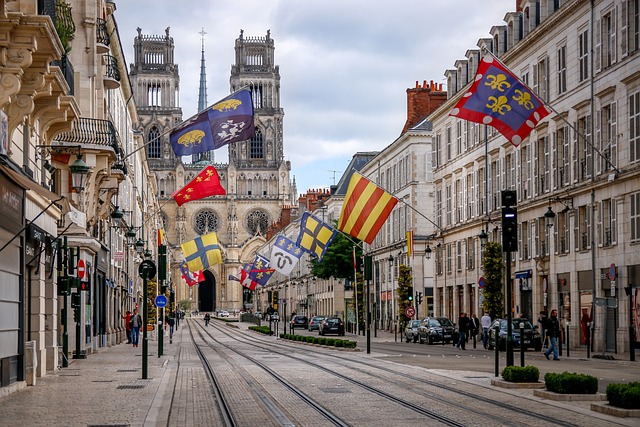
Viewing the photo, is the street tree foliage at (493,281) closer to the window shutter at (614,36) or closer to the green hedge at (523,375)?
the window shutter at (614,36)

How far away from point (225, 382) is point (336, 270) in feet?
224

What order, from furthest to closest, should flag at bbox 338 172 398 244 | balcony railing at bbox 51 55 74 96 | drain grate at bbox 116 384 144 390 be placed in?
flag at bbox 338 172 398 244 < balcony railing at bbox 51 55 74 96 < drain grate at bbox 116 384 144 390

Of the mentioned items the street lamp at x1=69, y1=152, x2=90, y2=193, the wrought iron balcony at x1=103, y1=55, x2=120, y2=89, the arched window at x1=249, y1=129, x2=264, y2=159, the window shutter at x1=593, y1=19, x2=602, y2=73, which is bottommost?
the street lamp at x1=69, y1=152, x2=90, y2=193

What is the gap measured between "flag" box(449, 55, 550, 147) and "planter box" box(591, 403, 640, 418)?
14948 mm

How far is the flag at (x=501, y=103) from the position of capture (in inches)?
1307

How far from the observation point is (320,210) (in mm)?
124500

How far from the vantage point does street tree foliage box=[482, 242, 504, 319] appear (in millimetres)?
55562

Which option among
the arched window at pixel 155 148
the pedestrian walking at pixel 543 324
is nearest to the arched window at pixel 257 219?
the arched window at pixel 155 148

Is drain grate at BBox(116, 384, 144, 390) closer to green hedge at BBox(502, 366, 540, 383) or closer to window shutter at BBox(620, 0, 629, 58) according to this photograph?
green hedge at BBox(502, 366, 540, 383)

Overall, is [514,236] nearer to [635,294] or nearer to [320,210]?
[635,294]

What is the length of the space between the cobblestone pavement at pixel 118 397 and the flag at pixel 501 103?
720 cm

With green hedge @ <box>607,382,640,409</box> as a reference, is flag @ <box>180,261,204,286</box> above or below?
above

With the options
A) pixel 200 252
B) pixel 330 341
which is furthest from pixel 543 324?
pixel 200 252

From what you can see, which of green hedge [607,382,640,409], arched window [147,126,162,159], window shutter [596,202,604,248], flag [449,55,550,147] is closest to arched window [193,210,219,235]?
arched window [147,126,162,159]
